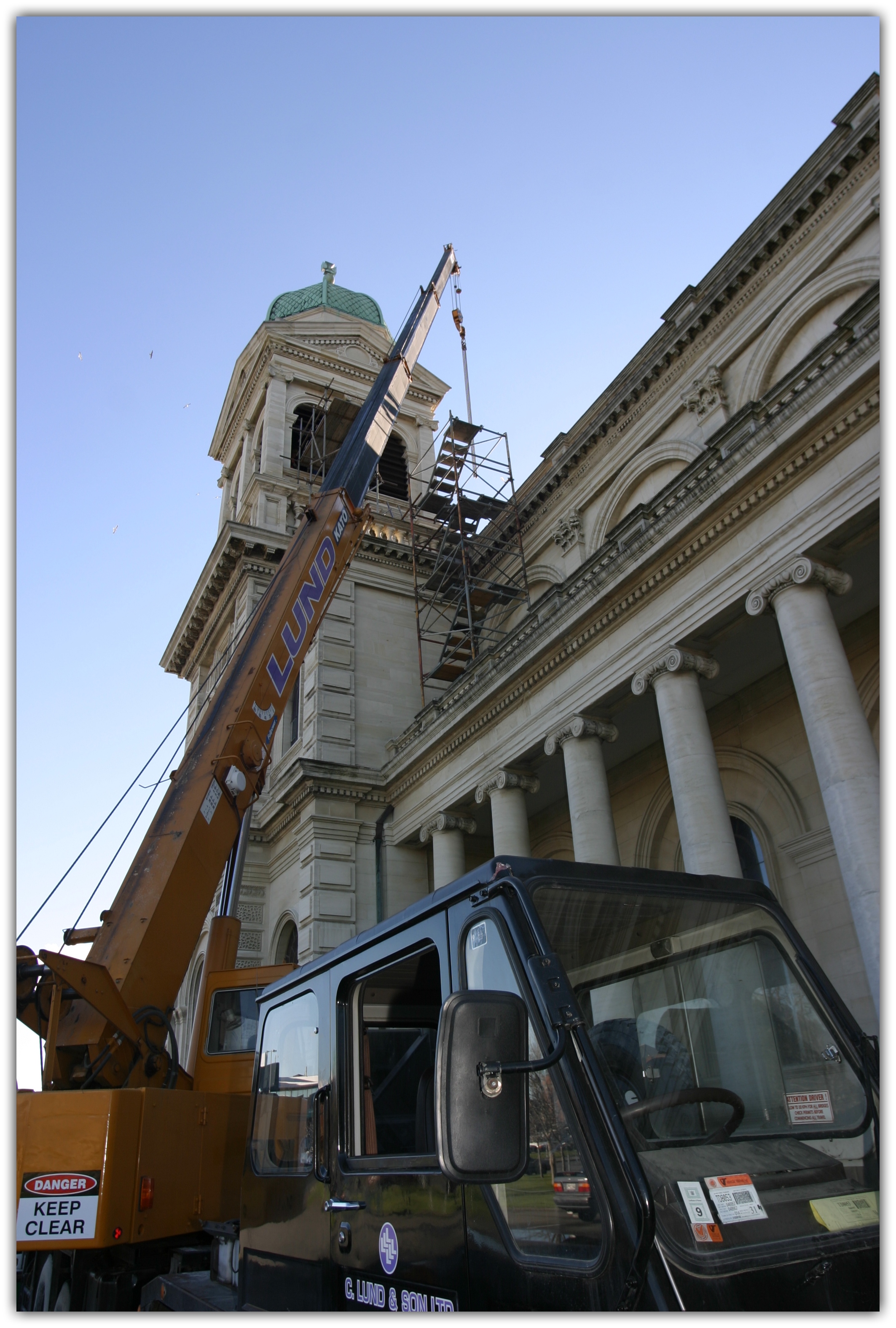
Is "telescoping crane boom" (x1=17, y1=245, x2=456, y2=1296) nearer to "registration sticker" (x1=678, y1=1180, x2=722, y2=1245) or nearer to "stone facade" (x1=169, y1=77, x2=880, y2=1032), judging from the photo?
"registration sticker" (x1=678, y1=1180, x2=722, y2=1245)

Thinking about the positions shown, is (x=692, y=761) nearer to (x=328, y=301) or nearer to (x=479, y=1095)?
(x=479, y=1095)

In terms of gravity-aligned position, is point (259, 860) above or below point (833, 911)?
above

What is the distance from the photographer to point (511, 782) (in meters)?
16.3

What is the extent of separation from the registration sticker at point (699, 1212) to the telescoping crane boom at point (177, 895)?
449cm

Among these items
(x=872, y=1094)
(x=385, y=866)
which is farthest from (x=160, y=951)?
(x=385, y=866)

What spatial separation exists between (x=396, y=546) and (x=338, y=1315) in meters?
23.6

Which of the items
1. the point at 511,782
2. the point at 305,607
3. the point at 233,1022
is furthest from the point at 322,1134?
the point at 511,782

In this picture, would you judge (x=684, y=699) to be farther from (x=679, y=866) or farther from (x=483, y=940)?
(x=483, y=940)

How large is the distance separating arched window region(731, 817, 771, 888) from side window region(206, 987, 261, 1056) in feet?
27.8

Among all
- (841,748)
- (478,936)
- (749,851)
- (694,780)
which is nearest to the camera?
(478,936)

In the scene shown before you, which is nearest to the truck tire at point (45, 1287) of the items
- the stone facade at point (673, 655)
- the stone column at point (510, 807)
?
the stone facade at point (673, 655)

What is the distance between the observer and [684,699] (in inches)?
496

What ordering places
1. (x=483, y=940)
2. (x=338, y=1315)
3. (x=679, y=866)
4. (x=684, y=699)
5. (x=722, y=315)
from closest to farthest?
(x=338, y=1315) < (x=483, y=940) < (x=684, y=699) < (x=679, y=866) < (x=722, y=315)

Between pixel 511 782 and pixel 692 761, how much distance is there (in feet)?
15.6
